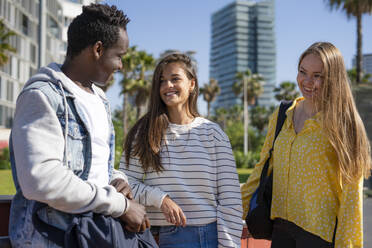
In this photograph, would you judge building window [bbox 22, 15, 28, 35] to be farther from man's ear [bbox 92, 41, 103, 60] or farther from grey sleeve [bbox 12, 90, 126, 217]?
grey sleeve [bbox 12, 90, 126, 217]

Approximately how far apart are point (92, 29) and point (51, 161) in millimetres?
524

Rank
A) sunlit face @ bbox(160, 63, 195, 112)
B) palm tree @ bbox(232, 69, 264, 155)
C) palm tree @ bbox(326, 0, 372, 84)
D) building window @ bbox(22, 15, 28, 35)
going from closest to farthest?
sunlit face @ bbox(160, 63, 195, 112), palm tree @ bbox(326, 0, 372, 84), building window @ bbox(22, 15, 28, 35), palm tree @ bbox(232, 69, 264, 155)

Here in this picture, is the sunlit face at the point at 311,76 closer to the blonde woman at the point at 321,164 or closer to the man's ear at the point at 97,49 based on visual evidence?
the blonde woman at the point at 321,164

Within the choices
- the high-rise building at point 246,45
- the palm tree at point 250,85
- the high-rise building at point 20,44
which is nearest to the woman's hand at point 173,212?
the high-rise building at point 20,44

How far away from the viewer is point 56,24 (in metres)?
34.2

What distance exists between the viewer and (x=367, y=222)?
28.2 ft

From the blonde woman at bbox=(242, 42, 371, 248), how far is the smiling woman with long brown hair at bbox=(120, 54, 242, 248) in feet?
1.09

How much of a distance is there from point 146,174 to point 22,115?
0.99 m

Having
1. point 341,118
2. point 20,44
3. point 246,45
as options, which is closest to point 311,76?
point 341,118

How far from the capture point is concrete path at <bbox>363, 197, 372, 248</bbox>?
22.0 ft

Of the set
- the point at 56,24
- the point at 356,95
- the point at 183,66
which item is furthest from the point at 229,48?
the point at 183,66

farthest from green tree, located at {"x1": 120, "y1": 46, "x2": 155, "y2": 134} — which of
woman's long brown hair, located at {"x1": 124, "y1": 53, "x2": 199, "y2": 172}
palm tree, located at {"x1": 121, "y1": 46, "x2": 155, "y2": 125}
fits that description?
woman's long brown hair, located at {"x1": 124, "y1": 53, "x2": 199, "y2": 172}

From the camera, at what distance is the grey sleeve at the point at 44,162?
1.22 metres

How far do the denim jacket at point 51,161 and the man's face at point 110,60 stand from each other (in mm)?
150
